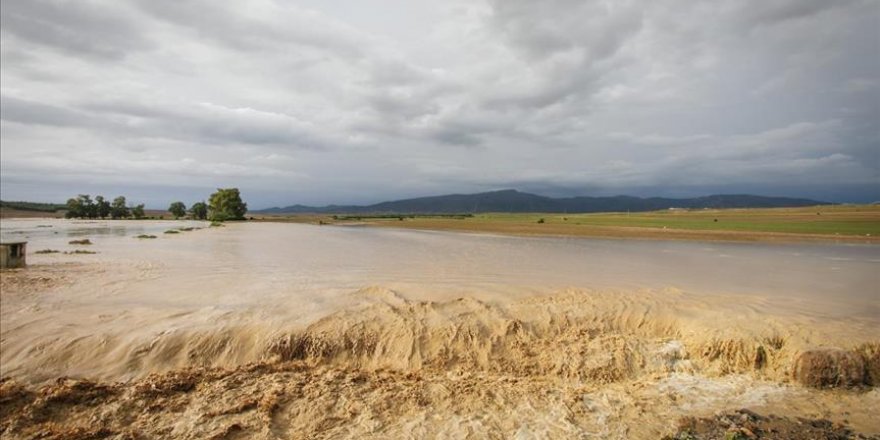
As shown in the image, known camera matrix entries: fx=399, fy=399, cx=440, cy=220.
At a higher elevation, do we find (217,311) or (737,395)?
(217,311)

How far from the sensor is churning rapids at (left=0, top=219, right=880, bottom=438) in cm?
636

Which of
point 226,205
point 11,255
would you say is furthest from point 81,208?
point 11,255

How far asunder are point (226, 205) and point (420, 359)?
103715mm

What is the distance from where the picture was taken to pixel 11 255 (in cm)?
1672

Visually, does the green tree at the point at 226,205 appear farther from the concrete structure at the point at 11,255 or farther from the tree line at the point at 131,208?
the concrete structure at the point at 11,255

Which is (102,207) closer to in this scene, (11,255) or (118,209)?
(118,209)

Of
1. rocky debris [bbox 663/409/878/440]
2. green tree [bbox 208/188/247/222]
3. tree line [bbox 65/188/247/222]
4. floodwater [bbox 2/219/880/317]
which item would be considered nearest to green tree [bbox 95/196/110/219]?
tree line [bbox 65/188/247/222]

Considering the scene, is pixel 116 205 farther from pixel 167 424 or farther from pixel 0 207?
pixel 167 424

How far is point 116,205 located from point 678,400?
449 ft

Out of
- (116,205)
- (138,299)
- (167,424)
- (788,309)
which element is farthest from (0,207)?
(788,309)

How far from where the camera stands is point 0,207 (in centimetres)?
11644

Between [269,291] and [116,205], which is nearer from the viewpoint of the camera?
[269,291]

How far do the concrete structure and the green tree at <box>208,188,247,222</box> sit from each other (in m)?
85.9

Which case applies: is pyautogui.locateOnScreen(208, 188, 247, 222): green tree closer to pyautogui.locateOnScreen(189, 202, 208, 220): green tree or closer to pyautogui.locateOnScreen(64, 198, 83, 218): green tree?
pyautogui.locateOnScreen(189, 202, 208, 220): green tree
